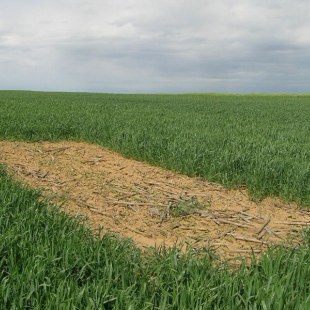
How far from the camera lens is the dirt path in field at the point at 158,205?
4.62 m

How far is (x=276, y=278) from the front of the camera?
298 cm

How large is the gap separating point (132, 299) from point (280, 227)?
8.92 feet

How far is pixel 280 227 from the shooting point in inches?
195

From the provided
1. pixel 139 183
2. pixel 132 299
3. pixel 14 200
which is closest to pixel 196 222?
pixel 139 183

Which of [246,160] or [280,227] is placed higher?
[246,160]

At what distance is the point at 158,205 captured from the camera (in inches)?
215

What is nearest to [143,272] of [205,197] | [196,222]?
[196,222]

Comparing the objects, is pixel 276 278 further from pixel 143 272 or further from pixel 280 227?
pixel 280 227

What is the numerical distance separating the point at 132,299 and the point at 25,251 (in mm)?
975

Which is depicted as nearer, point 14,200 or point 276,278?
point 276,278

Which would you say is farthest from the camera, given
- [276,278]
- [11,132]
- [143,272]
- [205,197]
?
[11,132]

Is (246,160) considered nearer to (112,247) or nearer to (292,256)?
(292,256)

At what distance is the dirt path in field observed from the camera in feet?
15.2

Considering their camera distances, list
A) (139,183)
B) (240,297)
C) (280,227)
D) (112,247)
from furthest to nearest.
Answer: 1. (139,183)
2. (280,227)
3. (112,247)
4. (240,297)
